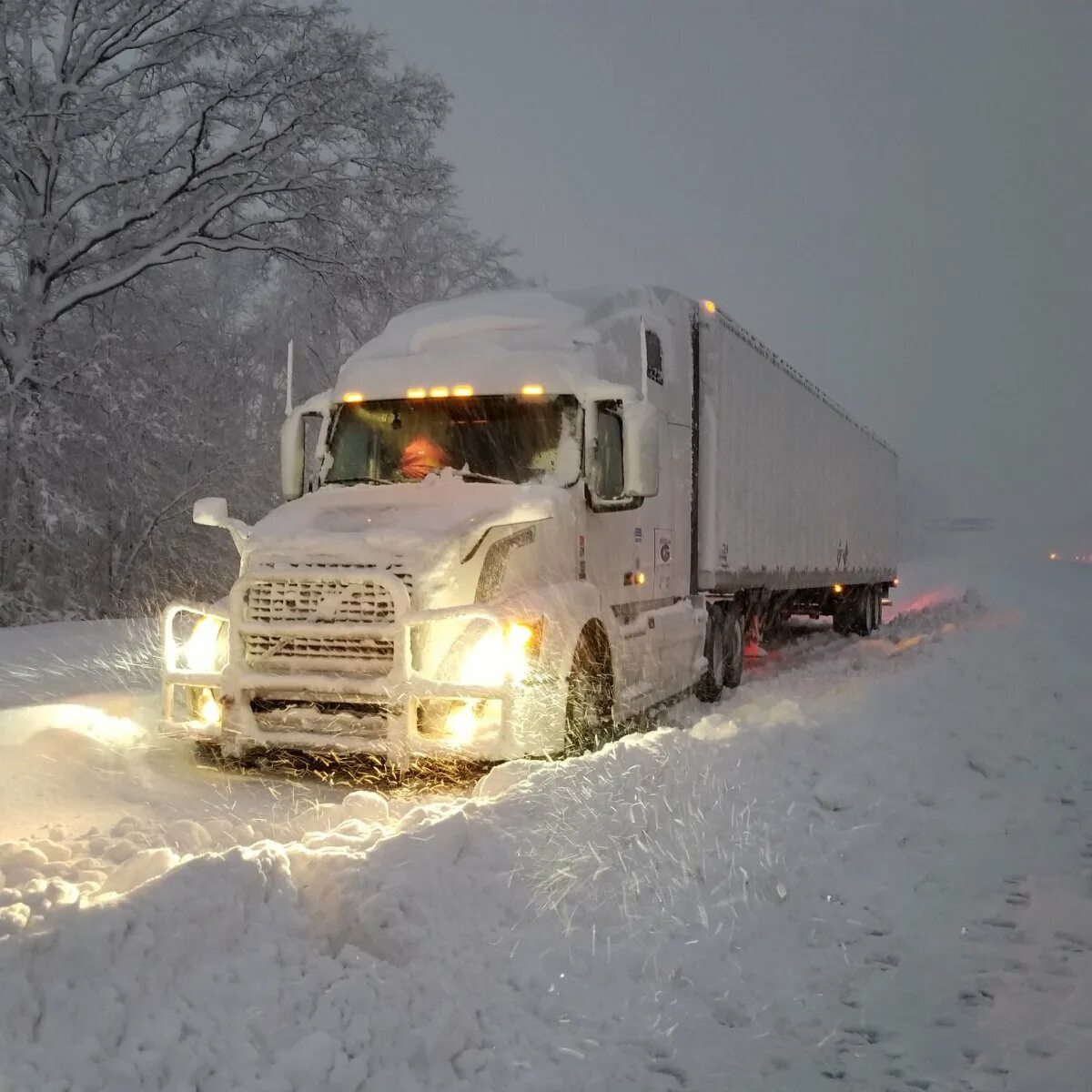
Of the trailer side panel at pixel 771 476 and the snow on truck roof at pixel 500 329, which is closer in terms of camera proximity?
the snow on truck roof at pixel 500 329

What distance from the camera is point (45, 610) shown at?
17406 mm

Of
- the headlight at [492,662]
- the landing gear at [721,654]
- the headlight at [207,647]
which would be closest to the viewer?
the headlight at [492,662]

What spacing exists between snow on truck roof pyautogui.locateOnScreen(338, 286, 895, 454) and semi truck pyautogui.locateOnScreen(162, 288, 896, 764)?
0.9 inches

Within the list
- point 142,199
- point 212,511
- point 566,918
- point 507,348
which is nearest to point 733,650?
point 507,348

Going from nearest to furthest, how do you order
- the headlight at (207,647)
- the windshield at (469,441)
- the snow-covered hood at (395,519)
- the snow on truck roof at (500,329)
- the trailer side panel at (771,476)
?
the snow-covered hood at (395,519), the headlight at (207,647), the windshield at (469,441), the snow on truck roof at (500,329), the trailer side panel at (771,476)

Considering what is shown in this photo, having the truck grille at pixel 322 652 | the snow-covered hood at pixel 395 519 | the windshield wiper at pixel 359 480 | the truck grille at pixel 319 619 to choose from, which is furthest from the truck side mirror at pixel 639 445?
the truck grille at pixel 322 652

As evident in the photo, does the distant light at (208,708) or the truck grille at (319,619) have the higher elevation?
the truck grille at (319,619)

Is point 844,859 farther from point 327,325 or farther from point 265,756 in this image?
point 327,325

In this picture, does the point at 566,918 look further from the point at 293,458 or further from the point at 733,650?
the point at 733,650

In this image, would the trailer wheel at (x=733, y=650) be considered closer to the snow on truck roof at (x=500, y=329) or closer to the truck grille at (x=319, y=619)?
the snow on truck roof at (x=500, y=329)

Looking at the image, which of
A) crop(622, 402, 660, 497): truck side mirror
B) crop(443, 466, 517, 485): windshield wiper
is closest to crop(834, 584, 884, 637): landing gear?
crop(622, 402, 660, 497): truck side mirror

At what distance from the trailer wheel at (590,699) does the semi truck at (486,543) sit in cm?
2

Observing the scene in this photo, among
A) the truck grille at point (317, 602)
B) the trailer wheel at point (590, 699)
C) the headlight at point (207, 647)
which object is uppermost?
the truck grille at point (317, 602)

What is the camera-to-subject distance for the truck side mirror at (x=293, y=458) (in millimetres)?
8305
